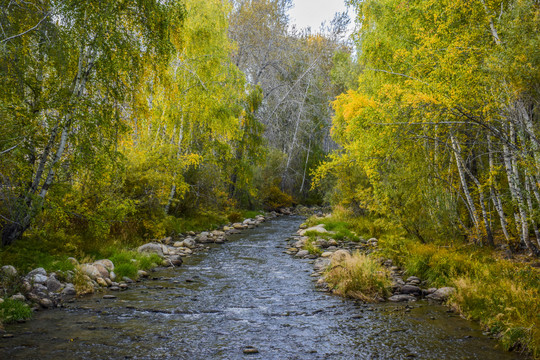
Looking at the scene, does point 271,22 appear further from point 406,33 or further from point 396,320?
point 396,320

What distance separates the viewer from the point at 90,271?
8.48 meters

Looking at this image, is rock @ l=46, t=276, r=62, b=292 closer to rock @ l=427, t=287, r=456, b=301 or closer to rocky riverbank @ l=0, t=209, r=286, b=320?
rocky riverbank @ l=0, t=209, r=286, b=320

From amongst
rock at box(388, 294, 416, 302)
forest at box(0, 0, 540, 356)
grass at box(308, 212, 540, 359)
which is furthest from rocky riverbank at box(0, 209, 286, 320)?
rock at box(388, 294, 416, 302)

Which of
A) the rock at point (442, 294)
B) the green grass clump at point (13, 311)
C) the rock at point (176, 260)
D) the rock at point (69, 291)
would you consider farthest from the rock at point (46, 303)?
the rock at point (442, 294)

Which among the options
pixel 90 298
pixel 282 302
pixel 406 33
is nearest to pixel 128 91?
pixel 90 298

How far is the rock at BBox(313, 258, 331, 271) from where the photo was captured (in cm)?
1087

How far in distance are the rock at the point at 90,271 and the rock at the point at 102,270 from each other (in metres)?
0.12

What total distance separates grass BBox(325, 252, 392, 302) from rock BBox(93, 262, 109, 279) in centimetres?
514

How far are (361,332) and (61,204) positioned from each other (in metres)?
6.82

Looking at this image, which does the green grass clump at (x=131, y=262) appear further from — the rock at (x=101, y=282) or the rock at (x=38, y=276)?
the rock at (x=38, y=276)

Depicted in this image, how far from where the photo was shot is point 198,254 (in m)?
12.9

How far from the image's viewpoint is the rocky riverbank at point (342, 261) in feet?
26.8

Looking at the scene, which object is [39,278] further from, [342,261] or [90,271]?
[342,261]

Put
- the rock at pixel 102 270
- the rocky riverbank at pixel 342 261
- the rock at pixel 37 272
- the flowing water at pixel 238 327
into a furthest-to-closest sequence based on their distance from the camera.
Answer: the rock at pixel 102 270 → the rocky riverbank at pixel 342 261 → the rock at pixel 37 272 → the flowing water at pixel 238 327
